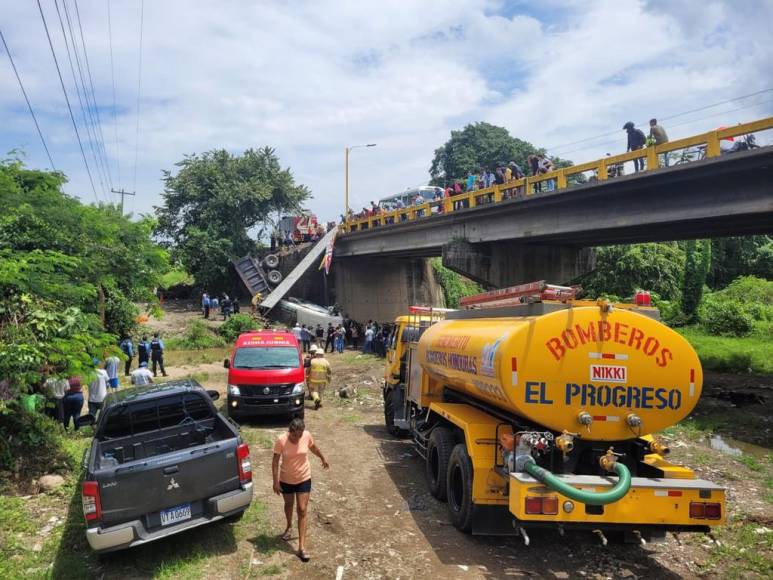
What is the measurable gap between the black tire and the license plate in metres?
3.18

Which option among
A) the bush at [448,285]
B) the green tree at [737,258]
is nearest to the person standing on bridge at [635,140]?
the bush at [448,285]

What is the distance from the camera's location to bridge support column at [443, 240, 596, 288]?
24734mm

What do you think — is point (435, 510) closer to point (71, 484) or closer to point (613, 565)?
point (613, 565)

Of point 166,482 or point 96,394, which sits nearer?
point 166,482

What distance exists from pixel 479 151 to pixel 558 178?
54531 millimetres

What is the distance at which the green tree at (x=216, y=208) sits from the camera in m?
38.2

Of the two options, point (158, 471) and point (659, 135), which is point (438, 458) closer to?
point (158, 471)

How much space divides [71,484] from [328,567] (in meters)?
4.75

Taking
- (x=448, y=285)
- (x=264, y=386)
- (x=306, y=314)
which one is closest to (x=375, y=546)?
(x=264, y=386)

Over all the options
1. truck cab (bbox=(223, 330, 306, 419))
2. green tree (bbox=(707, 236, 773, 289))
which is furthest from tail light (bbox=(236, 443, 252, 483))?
green tree (bbox=(707, 236, 773, 289))

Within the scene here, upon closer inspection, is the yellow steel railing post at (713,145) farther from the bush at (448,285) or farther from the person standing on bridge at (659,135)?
the bush at (448,285)

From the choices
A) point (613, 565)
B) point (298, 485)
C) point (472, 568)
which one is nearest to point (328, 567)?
point (298, 485)

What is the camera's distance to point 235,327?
29609 mm

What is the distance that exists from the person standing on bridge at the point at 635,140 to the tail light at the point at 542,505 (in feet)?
44.8
